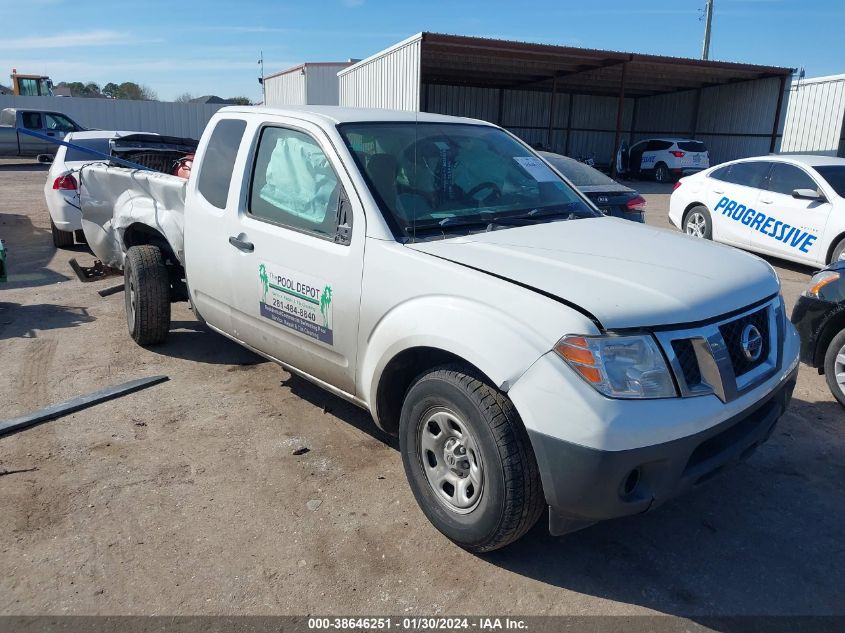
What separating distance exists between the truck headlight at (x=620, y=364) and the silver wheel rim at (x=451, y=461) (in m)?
0.58

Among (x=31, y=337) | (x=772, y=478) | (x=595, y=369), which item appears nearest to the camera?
(x=595, y=369)

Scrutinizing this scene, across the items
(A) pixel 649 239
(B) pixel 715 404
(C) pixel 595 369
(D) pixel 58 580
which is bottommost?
(D) pixel 58 580

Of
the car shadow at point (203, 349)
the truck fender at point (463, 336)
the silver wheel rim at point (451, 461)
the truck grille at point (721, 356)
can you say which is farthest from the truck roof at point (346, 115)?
the truck grille at point (721, 356)

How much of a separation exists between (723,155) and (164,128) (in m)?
25.8

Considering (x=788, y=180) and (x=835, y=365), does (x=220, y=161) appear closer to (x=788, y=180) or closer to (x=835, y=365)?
(x=835, y=365)

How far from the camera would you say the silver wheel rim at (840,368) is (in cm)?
452

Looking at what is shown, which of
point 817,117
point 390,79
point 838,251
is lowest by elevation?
point 838,251

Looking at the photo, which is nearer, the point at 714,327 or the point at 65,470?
the point at 714,327

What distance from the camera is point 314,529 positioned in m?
3.25

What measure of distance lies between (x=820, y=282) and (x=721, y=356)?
2.57 metres

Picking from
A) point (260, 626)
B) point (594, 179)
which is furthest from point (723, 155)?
point (260, 626)

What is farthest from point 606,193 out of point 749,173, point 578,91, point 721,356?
point 578,91

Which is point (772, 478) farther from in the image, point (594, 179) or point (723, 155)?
point (723, 155)

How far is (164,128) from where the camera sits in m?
33.7
